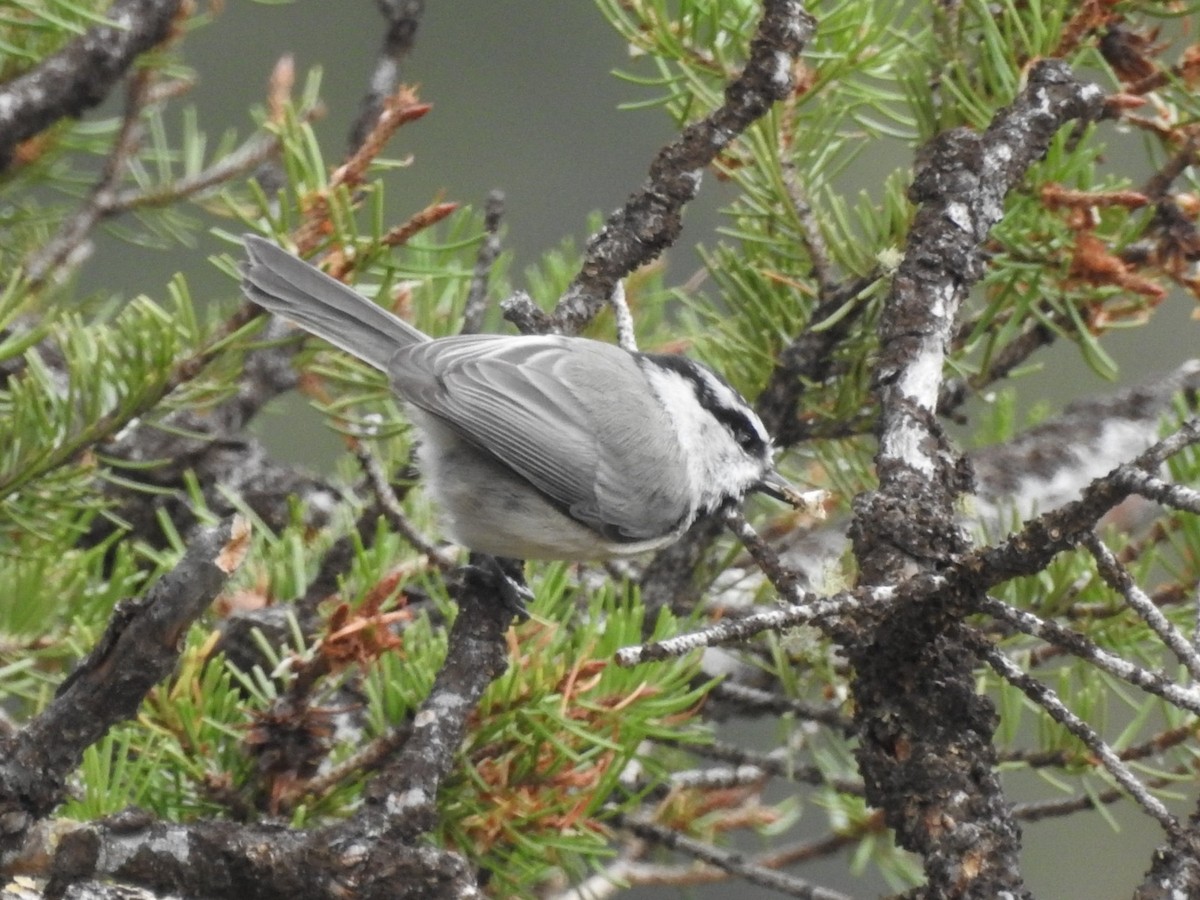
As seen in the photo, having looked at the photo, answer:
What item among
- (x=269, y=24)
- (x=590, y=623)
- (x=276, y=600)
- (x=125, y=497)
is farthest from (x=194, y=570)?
(x=269, y=24)

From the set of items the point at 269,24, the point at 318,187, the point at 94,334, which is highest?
the point at 318,187

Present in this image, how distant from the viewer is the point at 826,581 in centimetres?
138

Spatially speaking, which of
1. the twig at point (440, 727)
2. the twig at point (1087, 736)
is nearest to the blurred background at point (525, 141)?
the twig at point (440, 727)

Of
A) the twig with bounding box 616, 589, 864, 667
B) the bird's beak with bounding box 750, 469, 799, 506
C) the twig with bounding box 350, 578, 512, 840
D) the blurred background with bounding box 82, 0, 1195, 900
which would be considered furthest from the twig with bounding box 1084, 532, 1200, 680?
the blurred background with bounding box 82, 0, 1195, 900

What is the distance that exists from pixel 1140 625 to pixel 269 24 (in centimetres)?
962

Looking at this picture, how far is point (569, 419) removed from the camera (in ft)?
7.06

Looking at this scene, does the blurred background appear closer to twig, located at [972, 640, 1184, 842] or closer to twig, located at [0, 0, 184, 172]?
twig, located at [0, 0, 184, 172]

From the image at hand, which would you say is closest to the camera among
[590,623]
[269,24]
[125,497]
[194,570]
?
[194,570]

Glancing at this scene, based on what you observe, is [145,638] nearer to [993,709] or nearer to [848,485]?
[993,709]

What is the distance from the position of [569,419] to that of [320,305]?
57cm

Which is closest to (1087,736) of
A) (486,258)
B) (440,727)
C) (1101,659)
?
(1101,659)

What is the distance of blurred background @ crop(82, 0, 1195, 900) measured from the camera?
7.59 m

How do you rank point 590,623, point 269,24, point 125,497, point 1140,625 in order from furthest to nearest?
point 269,24
point 125,497
point 1140,625
point 590,623

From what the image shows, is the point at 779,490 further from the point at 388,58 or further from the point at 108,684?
the point at 108,684
